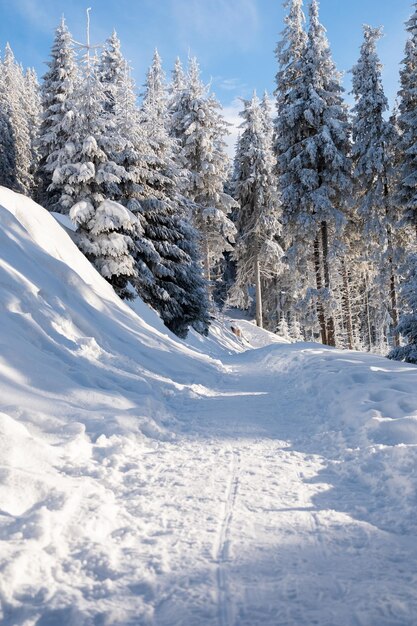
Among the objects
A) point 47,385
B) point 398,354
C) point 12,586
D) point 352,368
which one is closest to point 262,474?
point 12,586

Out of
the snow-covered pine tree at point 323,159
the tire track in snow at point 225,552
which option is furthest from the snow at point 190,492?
the snow-covered pine tree at point 323,159

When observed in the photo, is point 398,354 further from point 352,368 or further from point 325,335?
point 325,335

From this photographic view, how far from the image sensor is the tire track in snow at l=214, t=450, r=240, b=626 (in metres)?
2.21

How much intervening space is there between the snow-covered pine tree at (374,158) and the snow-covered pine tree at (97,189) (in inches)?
424

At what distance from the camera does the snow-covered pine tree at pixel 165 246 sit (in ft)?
53.7

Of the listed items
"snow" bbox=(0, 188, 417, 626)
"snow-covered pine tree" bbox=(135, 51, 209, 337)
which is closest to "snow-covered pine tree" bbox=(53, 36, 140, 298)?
"snow-covered pine tree" bbox=(135, 51, 209, 337)

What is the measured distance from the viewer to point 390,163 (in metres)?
18.7

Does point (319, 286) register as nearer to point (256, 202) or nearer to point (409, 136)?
point (409, 136)

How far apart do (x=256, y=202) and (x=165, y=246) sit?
14524 mm

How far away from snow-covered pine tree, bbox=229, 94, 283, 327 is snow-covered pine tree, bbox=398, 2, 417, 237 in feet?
38.2

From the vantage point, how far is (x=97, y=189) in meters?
14.7

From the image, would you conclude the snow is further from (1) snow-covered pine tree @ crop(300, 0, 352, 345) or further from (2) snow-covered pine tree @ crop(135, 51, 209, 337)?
(1) snow-covered pine tree @ crop(300, 0, 352, 345)

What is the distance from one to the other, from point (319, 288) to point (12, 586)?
1779 cm

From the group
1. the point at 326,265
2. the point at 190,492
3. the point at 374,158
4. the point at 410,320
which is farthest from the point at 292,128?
the point at 190,492
